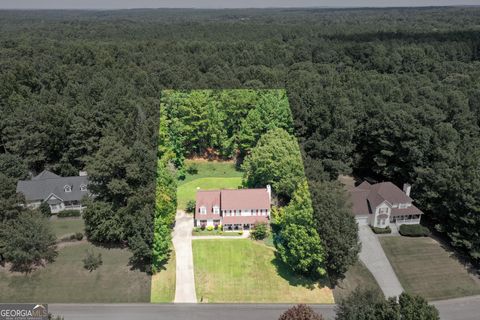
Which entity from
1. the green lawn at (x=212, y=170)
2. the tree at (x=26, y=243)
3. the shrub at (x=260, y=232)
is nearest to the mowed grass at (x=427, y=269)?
the shrub at (x=260, y=232)

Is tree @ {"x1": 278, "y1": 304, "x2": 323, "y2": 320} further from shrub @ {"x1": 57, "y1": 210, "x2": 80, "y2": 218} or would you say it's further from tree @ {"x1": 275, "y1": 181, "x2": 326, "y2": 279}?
shrub @ {"x1": 57, "y1": 210, "x2": 80, "y2": 218}

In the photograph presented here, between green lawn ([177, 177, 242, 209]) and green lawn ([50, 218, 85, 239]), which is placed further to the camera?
green lawn ([177, 177, 242, 209])

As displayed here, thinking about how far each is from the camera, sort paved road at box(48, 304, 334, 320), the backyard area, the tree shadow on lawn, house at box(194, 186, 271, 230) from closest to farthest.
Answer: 1. paved road at box(48, 304, 334, 320)
2. the tree shadow on lawn
3. house at box(194, 186, 271, 230)
4. the backyard area

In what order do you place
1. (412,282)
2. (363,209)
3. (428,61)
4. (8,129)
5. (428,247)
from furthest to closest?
(428,61)
(8,129)
(363,209)
(428,247)
(412,282)

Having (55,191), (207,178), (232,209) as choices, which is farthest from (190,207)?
(55,191)

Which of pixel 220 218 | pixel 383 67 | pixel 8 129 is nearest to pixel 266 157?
pixel 220 218

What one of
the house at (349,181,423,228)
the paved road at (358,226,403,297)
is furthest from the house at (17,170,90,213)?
the paved road at (358,226,403,297)

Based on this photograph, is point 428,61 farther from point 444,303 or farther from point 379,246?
point 444,303
